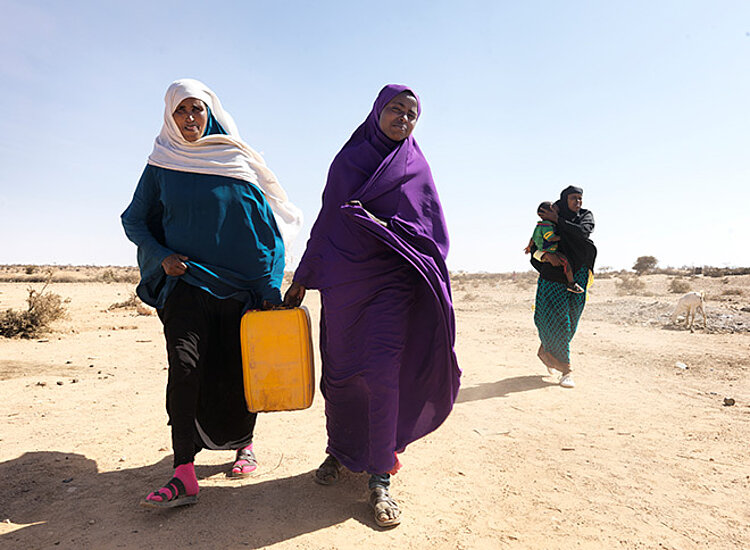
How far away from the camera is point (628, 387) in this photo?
6.00 metres

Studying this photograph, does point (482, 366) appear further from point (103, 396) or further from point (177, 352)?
point (177, 352)

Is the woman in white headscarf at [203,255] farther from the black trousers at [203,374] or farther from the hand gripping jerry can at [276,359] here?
the hand gripping jerry can at [276,359]

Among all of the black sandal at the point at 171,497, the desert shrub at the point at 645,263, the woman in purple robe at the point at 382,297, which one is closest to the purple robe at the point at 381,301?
the woman in purple robe at the point at 382,297

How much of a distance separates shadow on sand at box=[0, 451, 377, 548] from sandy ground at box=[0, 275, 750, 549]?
0.01 m

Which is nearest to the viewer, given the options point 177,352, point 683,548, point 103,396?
point 683,548

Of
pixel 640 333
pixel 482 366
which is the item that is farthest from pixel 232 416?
pixel 640 333

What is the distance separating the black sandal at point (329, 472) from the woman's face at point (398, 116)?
2041 mm

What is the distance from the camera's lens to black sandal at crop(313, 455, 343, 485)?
3067 mm

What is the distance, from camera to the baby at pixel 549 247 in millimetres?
6234

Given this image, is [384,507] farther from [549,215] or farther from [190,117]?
[549,215]

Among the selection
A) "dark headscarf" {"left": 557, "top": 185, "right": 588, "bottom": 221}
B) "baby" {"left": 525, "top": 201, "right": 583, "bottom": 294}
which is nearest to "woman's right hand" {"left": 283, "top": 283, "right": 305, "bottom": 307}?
"baby" {"left": 525, "top": 201, "right": 583, "bottom": 294}

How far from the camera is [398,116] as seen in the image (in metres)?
3.12

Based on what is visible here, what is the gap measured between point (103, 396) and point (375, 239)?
12.2 feet

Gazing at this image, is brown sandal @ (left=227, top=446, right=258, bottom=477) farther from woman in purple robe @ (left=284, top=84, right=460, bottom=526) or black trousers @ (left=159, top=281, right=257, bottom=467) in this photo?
woman in purple robe @ (left=284, top=84, right=460, bottom=526)
